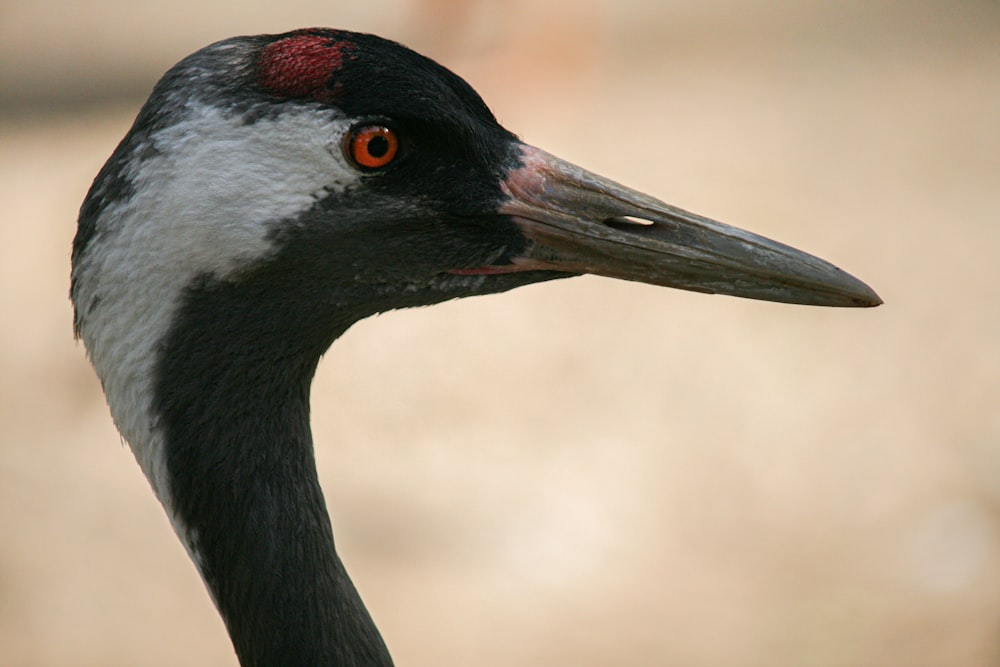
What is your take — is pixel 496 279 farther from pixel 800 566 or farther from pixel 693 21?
pixel 693 21

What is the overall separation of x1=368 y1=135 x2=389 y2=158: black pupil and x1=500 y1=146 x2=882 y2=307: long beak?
26 cm

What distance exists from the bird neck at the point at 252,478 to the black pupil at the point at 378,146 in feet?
1.08

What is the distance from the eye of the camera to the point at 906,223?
23.8ft

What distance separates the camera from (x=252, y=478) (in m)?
2.23

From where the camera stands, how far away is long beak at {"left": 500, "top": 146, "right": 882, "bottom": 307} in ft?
7.43

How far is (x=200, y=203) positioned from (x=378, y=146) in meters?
0.33

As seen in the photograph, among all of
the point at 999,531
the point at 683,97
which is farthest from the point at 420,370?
the point at 683,97

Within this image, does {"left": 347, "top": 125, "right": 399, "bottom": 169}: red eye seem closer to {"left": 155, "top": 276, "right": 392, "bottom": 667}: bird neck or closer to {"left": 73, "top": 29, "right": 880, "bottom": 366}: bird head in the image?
{"left": 73, "top": 29, "right": 880, "bottom": 366}: bird head

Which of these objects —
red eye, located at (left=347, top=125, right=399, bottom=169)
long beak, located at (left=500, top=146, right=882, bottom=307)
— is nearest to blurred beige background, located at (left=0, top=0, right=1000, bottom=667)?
long beak, located at (left=500, top=146, right=882, bottom=307)

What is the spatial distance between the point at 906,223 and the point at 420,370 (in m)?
3.19

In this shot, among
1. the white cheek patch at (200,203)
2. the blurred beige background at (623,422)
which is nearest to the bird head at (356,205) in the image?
the white cheek patch at (200,203)

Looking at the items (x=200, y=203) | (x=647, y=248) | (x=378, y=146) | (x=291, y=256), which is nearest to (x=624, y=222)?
(x=647, y=248)

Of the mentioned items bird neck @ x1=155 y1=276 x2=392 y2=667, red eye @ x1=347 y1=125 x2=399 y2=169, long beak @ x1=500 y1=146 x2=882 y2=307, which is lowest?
bird neck @ x1=155 y1=276 x2=392 y2=667

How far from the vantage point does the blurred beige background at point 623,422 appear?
16.6 feet
